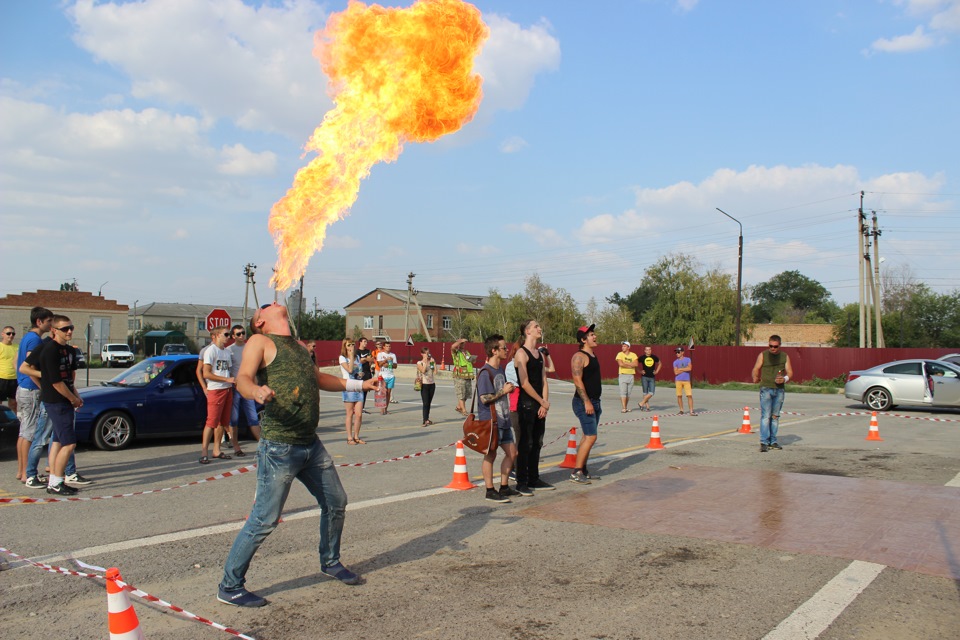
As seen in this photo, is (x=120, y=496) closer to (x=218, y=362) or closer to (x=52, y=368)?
(x=52, y=368)

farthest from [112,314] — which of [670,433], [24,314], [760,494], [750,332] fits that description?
[760,494]

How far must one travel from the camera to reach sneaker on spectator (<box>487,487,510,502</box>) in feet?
25.3

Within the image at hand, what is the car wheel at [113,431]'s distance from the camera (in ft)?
35.9

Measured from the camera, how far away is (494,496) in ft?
25.4

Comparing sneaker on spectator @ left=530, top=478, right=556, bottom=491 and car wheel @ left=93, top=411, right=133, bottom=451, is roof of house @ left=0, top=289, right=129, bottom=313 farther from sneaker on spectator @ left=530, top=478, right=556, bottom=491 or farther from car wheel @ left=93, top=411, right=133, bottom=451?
sneaker on spectator @ left=530, top=478, right=556, bottom=491

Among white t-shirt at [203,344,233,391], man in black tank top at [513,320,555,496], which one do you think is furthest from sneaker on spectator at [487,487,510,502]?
white t-shirt at [203,344,233,391]

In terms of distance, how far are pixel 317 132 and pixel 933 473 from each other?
9159mm

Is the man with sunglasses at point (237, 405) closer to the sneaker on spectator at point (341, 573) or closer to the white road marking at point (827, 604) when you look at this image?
the sneaker on spectator at point (341, 573)

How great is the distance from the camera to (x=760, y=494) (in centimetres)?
815

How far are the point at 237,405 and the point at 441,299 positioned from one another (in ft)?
283

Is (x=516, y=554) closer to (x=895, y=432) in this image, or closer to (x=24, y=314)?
(x=895, y=432)

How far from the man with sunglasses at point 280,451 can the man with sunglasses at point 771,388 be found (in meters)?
8.51

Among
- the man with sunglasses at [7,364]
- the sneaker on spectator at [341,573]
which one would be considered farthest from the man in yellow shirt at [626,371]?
the sneaker on spectator at [341,573]

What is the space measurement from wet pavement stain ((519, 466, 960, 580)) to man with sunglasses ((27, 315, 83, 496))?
476 cm
